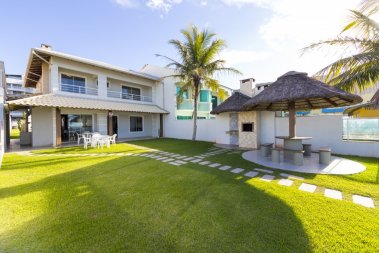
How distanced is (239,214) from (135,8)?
13.7 meters

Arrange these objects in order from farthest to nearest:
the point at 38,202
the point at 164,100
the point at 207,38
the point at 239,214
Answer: the point at 164,100 → the point at 207,38 → the point at 38,202 → the point at 239,214

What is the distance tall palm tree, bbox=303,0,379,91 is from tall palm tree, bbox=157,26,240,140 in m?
8.09

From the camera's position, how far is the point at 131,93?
1992 centimetres

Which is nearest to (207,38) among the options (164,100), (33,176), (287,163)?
(164,100)

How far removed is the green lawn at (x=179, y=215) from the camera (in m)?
2.73

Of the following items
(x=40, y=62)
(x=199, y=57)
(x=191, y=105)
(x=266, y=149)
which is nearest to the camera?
(x=266, y=149)

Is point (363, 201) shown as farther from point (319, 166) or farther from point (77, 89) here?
point (77, 89)

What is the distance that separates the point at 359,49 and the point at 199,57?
1024 centimetres

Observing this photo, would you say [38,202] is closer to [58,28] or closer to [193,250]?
[193,250]

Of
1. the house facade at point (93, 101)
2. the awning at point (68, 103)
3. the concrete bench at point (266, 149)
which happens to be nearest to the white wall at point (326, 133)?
the concrete bench at point (266, 149)

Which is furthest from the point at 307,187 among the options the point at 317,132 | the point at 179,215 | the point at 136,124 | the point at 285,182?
the point at 136,124

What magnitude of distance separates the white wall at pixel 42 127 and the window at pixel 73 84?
227cm

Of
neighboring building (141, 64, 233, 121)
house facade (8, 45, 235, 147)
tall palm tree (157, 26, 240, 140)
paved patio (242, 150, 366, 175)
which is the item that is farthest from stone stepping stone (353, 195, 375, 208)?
house facade (8, 45, 235, 147)

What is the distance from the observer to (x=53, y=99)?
12.6 meters
